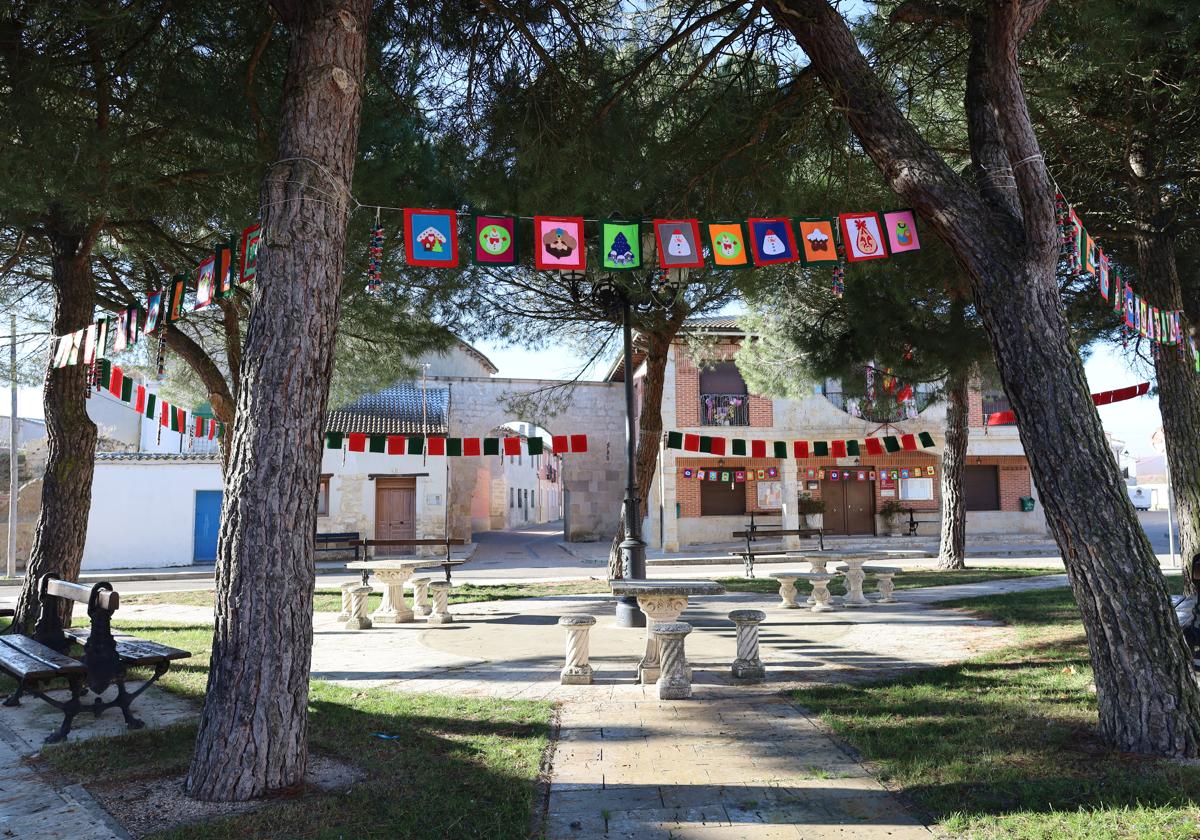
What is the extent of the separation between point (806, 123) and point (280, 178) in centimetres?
418

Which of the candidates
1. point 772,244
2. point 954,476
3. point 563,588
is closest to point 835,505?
point 954,476

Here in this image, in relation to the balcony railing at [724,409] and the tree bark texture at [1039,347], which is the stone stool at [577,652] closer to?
the tree bark texture at [1039,347]

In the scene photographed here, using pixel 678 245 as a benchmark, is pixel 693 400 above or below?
above

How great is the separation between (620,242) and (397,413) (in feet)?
61.8

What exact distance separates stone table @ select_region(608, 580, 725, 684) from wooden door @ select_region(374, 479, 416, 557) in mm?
16826

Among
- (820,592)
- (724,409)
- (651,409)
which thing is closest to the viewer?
(820,592)

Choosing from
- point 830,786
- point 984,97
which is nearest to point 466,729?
point 830,786

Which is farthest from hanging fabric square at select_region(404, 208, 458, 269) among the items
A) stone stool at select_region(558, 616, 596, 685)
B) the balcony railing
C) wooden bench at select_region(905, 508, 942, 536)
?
wooden bench at select_region(905, 508, 942, 536)

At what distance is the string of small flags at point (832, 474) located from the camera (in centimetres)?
2225

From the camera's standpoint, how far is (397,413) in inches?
938

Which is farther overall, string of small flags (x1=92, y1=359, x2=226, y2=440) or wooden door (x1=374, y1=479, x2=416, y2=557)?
wooden door (x1=374, y1=479, x2=416, y2=557)

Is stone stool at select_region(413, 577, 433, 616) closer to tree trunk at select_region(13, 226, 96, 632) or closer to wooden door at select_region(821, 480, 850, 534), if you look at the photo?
tree trunk at select_region(13, 226, 96, 632)

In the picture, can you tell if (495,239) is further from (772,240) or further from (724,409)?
(724,409)

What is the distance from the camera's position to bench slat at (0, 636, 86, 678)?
171 inches
